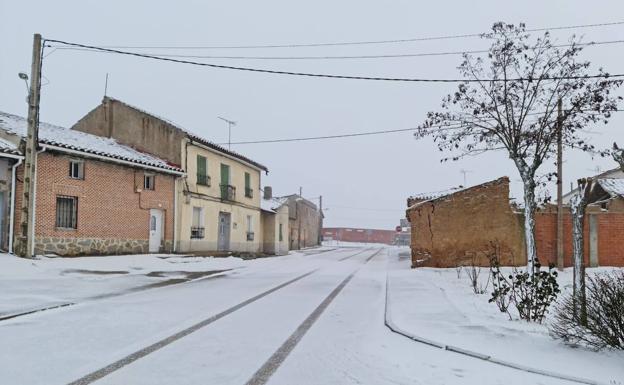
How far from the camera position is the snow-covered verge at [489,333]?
5.41 meters

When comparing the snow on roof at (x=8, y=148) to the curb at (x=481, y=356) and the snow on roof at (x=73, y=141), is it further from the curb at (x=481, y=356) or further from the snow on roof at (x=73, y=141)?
the curb at (x=481, y=356)

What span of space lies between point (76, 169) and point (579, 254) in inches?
696

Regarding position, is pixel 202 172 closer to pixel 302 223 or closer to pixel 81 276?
pixel 81 276

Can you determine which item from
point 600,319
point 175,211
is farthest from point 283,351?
point 175,211

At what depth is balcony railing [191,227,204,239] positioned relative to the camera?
25452 millimetres

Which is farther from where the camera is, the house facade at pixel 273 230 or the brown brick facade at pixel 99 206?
the house facade at pixel 273 230

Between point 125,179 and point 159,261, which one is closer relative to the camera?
point 159,261

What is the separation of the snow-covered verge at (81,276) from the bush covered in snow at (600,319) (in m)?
8.19

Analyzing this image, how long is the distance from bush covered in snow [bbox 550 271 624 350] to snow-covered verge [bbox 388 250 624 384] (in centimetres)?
14

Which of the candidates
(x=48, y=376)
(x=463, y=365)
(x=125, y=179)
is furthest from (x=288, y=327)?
(x=125, y=179)

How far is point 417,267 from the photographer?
2075cm

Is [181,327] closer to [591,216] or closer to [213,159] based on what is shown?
[591,216]

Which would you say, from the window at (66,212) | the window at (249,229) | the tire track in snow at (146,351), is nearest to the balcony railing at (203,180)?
the window at (249,229)

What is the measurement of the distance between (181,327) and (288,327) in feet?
5.23
